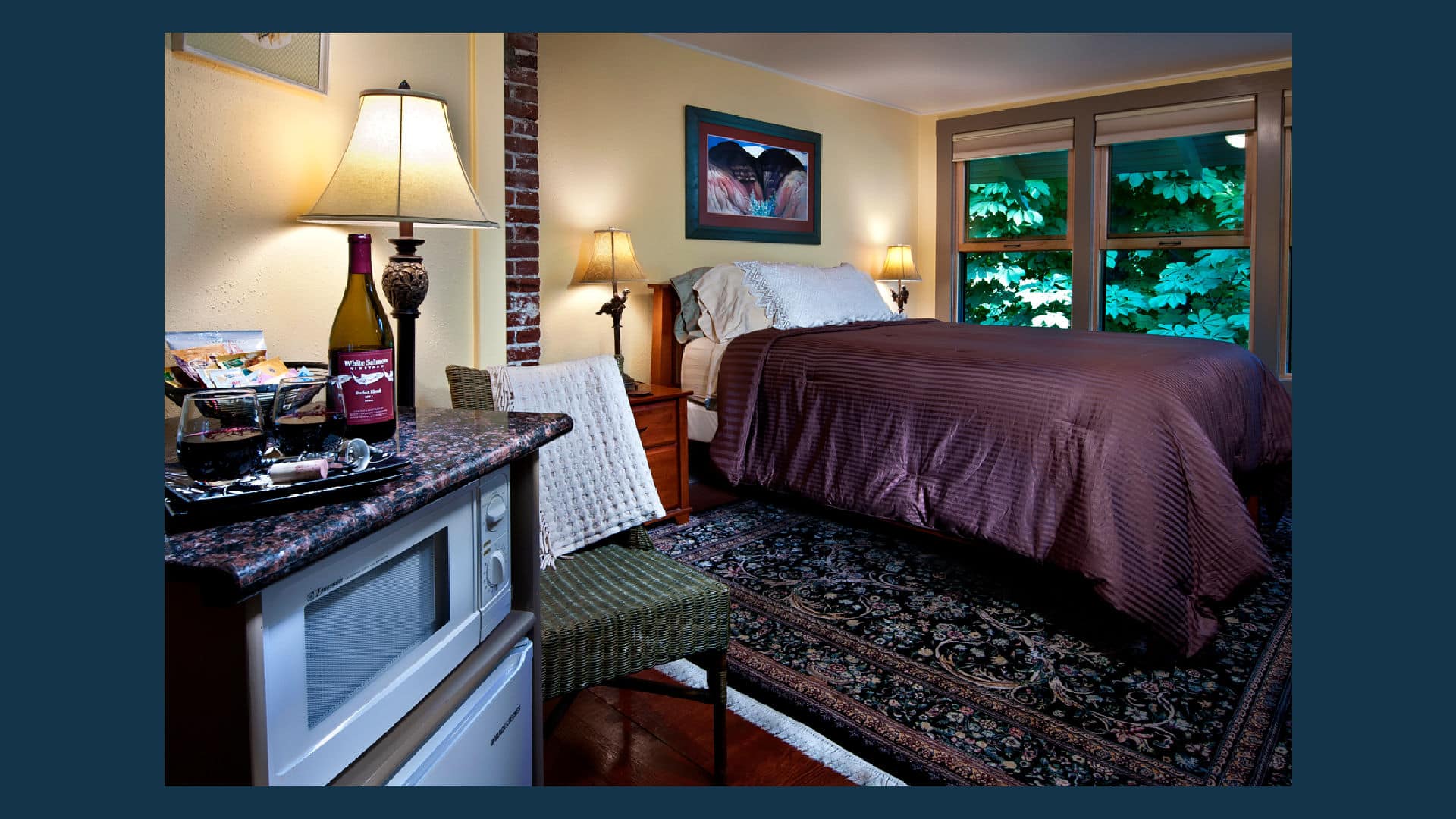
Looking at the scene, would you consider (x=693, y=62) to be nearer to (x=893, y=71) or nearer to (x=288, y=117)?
(x=893, y=71)

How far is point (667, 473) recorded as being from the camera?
12.0ft

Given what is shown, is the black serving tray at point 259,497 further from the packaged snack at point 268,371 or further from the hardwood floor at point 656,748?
the hardwood floor at point 656,748

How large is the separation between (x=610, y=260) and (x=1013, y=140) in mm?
3527

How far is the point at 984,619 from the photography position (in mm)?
2666

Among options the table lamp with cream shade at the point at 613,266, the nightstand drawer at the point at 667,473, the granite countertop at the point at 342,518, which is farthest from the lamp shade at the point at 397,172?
the table lamp with cream shade at the point at 613,266

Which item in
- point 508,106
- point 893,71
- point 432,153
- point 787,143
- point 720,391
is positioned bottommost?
point 720,391

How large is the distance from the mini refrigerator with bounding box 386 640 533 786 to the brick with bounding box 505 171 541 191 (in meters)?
2.39

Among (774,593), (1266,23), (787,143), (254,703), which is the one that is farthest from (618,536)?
(787,143)

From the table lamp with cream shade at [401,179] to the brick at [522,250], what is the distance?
1.71 meters

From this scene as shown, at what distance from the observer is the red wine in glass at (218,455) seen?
0.91 meters

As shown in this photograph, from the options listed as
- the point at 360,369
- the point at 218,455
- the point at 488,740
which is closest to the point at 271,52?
the point at 360,369

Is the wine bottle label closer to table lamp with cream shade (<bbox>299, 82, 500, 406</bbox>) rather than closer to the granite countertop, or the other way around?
the granite countertop

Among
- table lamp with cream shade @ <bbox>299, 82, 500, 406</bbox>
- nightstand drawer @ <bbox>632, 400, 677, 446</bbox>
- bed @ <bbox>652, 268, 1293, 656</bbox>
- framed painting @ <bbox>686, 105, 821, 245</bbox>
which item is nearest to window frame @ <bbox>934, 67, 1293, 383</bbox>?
framed painting @ <bbox>686, 105, 821, 245</bbox>

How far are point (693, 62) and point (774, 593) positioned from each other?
3.05 metres
